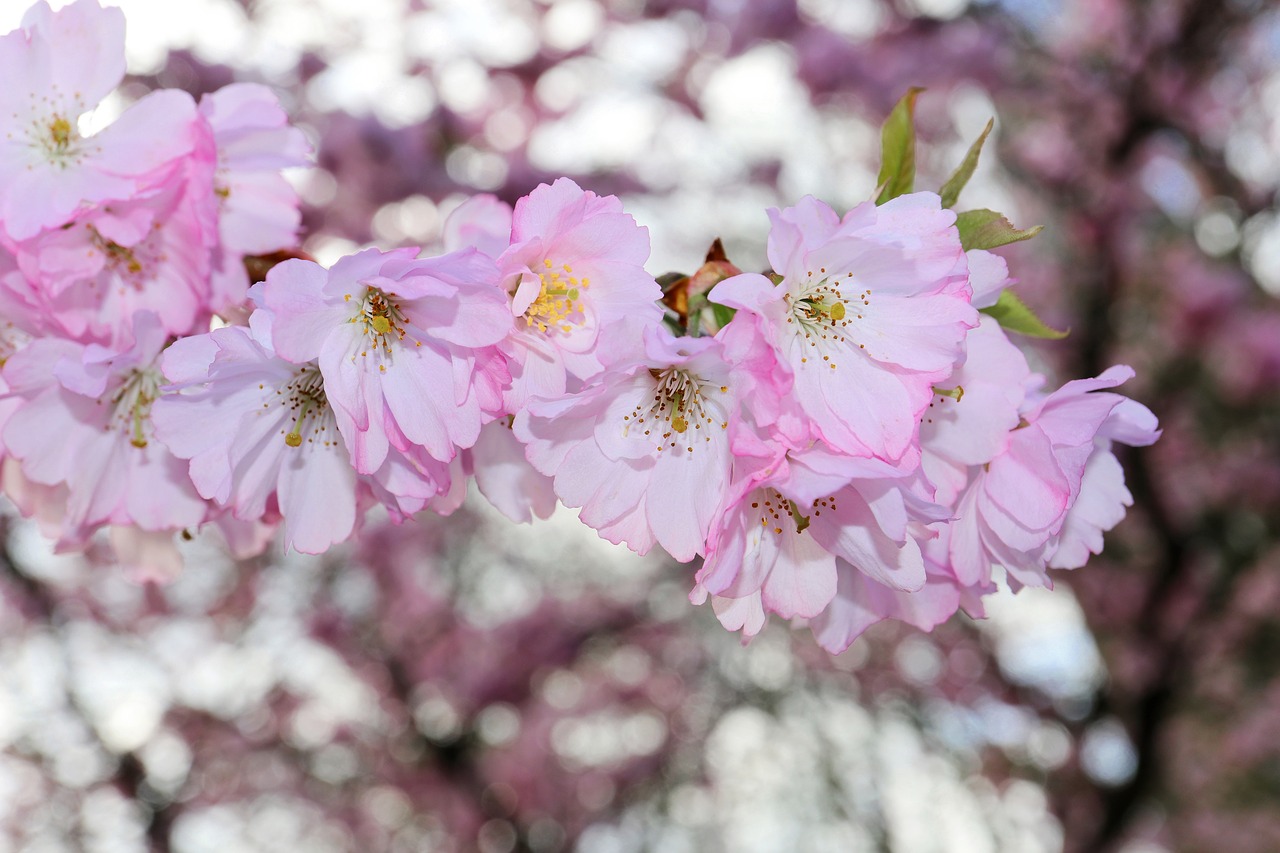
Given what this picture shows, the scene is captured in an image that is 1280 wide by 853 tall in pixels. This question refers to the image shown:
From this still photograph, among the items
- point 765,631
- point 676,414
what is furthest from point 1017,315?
point 765,631

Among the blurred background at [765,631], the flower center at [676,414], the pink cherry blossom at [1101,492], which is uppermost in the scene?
the flower center at [676,414]

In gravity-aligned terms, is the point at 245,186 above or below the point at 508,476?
above

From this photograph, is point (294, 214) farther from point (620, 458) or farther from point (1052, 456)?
point (1052, 456)

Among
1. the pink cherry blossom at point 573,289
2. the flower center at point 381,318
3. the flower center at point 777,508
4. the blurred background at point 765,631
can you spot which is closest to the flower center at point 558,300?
the pink cherry blossom at point 573,289

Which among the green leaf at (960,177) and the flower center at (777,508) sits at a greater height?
the green leaf at (960,177)

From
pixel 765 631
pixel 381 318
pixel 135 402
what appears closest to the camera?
pixel 381 318

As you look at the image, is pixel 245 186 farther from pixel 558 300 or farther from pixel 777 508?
pixel 777 508

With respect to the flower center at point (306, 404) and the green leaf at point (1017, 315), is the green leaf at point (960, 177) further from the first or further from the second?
the flower center at point (306, 404)

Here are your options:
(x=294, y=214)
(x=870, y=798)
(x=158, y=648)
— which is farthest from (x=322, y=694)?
(x=294, y=214)
